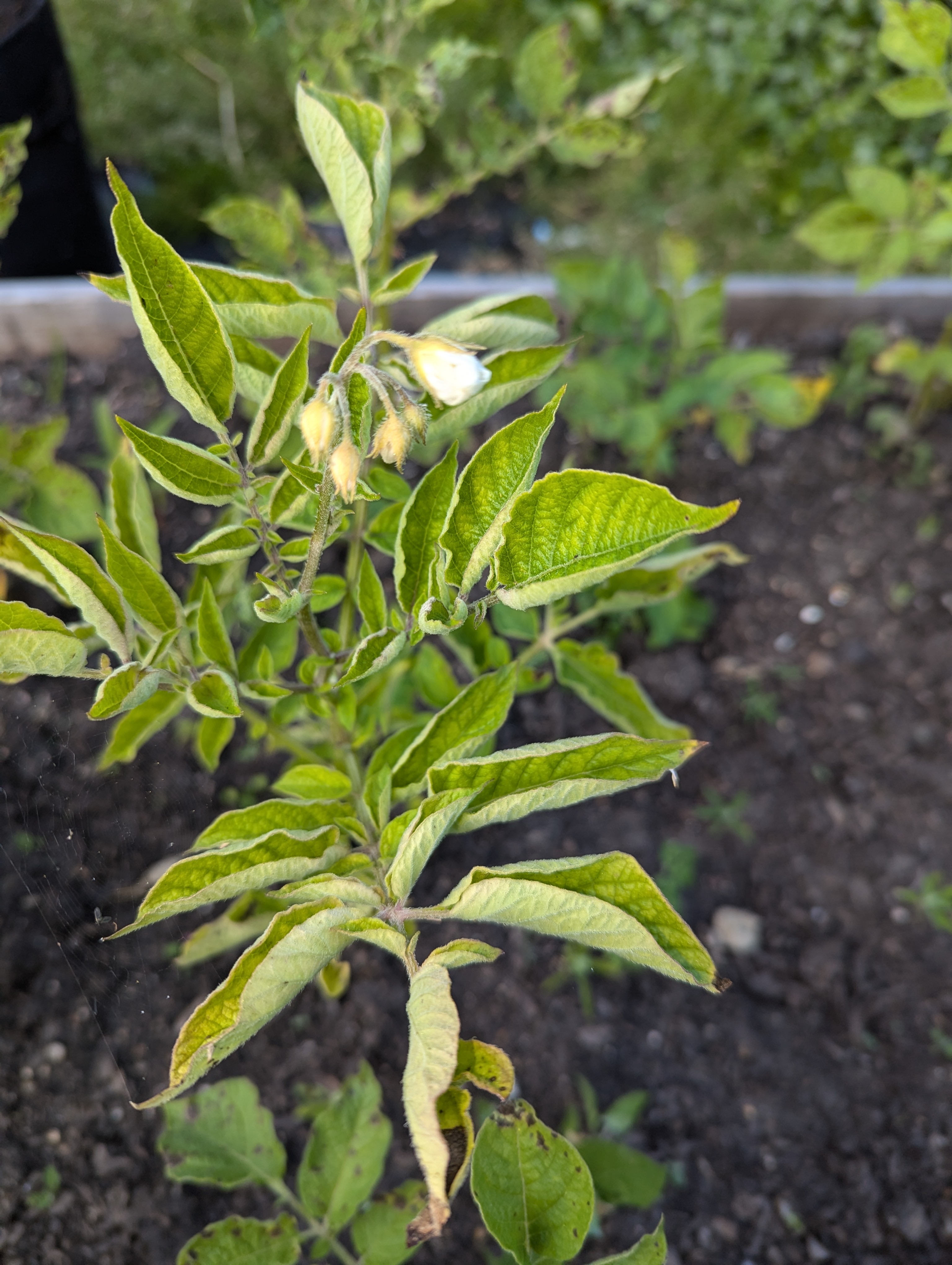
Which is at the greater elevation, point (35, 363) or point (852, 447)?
point (35, 363)

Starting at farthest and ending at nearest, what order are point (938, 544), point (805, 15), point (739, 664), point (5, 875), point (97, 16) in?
1. point (805, 15)
2. point (97, 16)
3. point (938, 544)
4. point (739, 664)
5. point (5, 875)

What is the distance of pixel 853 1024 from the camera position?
1394mm

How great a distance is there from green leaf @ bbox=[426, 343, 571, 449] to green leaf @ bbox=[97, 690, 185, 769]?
37cm

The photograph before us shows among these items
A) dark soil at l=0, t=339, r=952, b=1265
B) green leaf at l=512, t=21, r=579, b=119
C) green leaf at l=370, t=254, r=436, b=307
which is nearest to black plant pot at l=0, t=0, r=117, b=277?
dark soil at l=0, t=339, r=952, b=1265

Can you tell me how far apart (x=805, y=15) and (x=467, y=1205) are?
298 cm

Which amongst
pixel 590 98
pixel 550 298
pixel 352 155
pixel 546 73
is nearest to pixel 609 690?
pixel 352 155

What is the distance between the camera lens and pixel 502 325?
81cm

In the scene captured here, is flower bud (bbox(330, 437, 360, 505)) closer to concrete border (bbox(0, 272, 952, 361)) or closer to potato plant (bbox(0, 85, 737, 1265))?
potato plant (bbox(0, 85, 737, 1265))

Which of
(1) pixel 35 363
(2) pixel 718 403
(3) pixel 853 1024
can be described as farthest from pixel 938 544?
(1) pixel 35 363

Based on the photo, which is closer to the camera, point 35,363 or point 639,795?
point 639,795

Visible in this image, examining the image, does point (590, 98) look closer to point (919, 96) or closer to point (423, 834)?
point (919, 96)

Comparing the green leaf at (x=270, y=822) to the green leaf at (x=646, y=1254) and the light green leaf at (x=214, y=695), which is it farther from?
the green leaf at (x=646, y=1254)

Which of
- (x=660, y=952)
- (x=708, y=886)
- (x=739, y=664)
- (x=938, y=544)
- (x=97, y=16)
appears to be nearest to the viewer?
(x=660, y=952)

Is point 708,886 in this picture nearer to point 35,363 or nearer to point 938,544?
point 938,544
